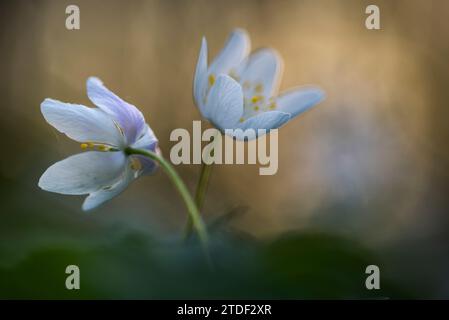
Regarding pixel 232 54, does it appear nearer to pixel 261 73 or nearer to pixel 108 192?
pixel 261 73

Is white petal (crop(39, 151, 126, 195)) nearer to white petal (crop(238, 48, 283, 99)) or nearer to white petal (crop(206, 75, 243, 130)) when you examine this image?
white petal (crop(206, 75, 243, 130))

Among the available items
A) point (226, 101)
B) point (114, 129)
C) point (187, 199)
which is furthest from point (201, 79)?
point (187, 199)

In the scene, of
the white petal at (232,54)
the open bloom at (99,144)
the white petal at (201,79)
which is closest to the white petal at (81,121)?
the open bloom at (99,144)

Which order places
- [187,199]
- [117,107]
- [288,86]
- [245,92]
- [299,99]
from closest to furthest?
1. [187,199]
2. [117,107]
3. [299,99]
4. [245,92]
5. [288,86]

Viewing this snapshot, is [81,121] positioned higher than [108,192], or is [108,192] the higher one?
[81,121]


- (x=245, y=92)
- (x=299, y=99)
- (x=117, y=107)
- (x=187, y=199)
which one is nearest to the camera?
(x=187, y=199)

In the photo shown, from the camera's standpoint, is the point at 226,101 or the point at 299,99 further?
the point at 299,99

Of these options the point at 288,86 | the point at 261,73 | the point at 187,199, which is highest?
the point at 288,86
